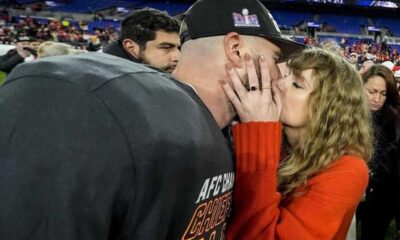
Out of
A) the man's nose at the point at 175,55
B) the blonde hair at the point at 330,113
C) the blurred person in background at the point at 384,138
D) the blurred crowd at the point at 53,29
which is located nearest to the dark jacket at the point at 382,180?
the blurred person in background at the point at 384,138

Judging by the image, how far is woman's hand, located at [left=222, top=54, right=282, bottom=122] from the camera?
1.12 meters

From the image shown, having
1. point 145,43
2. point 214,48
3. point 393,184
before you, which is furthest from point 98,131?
point 393,184

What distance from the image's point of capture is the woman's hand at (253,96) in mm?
1123

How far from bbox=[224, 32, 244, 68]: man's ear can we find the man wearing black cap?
1.13 ft

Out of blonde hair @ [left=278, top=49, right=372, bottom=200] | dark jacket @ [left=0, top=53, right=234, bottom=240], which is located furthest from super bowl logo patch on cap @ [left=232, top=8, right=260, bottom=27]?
blonde hair @ [left=278, top=49, right=372, bottom=200]

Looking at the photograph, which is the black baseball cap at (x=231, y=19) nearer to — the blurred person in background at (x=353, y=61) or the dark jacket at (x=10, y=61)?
the blurred person in background at (x=353, y=61)

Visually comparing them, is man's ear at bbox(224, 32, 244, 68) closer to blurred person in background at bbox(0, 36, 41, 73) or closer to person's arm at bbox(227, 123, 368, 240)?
person's arm at bbox(227, 123, 368, 240)

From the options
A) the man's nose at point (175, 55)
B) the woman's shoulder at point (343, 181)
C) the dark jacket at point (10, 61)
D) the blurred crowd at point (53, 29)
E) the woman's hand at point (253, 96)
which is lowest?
the blurred crowd at point (53, 29)

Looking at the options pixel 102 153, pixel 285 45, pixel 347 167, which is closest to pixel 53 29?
pixel 347 167

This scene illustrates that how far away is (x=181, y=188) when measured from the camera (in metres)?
0.67

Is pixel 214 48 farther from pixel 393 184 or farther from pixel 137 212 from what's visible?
pixel 393 184

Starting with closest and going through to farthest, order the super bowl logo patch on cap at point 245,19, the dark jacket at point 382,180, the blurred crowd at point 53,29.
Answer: the super bowl logo patch on cap at point 245,19, the dark jacket at point 382,180, the blurred crowd at point 53,29

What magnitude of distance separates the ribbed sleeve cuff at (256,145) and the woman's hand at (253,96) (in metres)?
0.02

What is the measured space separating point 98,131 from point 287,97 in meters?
1.26
